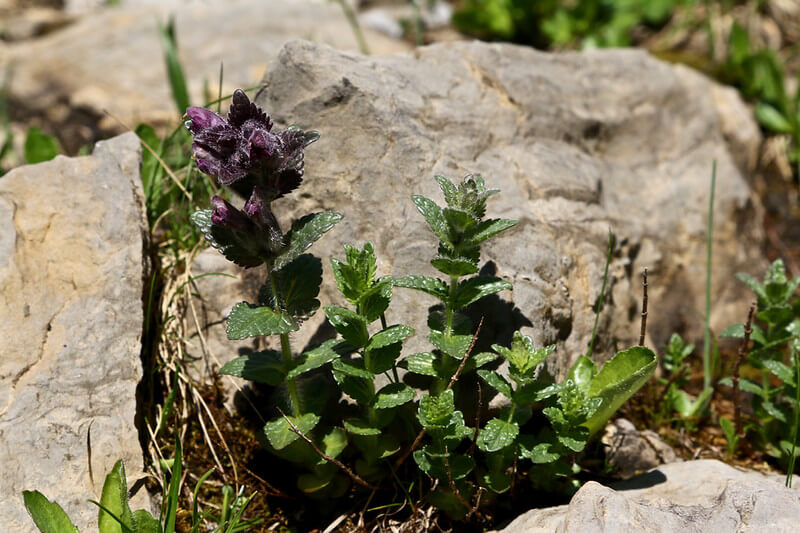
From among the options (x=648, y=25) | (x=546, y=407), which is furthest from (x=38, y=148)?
(x=648, y=25)

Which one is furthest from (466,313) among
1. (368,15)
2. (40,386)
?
(368,15)

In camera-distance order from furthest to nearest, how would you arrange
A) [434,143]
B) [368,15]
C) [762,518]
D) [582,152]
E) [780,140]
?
[368,15]
[780,140]
[582,152]
[434,143]
[762,518]

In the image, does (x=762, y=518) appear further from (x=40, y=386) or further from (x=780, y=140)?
(x=780, y=140)

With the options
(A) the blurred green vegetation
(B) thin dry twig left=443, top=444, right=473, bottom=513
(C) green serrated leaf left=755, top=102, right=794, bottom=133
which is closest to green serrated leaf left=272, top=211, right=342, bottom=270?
(B) thin dry twig left=443, top=444, right=473, bottom=513

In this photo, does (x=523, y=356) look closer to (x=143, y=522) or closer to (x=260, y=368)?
(x=260, y=368)

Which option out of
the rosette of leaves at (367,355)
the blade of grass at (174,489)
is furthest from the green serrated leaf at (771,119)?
the blade of grass at (174,489)

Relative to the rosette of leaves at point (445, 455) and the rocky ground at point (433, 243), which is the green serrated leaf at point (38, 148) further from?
the rosette of leaves at point (445, 455)

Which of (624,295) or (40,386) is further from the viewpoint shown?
(624,295)

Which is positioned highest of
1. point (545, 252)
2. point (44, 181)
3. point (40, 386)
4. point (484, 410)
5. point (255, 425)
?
point (44, 181)

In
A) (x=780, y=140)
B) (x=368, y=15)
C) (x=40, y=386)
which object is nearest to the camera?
(x=40, y=386)
